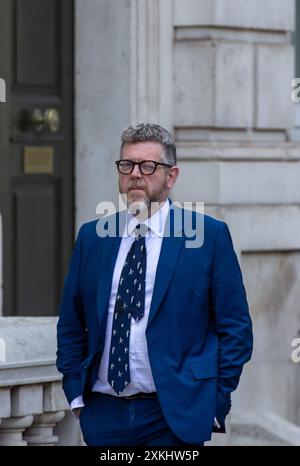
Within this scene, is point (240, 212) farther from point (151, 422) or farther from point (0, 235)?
point (151, 422)

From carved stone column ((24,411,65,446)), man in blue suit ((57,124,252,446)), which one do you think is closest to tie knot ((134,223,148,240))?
man in blue suit ((57,124,252,446))

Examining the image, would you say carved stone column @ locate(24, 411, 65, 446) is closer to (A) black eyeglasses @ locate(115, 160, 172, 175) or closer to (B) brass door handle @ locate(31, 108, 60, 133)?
(A) black eyeglasses @ locate(115, 160, 172, 175)

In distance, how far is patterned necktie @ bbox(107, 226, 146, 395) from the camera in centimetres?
516

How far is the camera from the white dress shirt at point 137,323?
17.0 feet

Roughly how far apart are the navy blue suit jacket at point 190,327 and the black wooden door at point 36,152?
3.58 meters

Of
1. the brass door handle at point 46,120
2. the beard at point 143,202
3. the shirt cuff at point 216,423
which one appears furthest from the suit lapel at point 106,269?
the brass door handle at point 46,120

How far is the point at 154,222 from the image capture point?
532 centimetres

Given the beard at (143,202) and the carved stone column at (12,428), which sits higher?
the beard at (143,202)

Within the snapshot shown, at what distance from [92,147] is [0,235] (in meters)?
0.83

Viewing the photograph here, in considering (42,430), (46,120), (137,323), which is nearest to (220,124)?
(46,120)

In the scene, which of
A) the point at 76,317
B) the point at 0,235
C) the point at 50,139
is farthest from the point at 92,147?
the point at 76,317

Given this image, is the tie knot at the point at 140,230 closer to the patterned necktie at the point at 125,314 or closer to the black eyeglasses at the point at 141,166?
the patterned necktie at the point at 125,314

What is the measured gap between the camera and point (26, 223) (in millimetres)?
8945

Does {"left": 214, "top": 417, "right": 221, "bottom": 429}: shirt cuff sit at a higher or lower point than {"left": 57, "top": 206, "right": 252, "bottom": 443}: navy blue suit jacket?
lower
